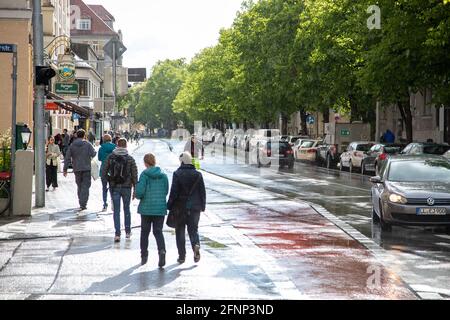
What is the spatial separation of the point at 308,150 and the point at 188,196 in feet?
131

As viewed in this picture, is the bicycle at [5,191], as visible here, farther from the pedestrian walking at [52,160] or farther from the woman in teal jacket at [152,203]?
the woman in teal jacket at [152,203]

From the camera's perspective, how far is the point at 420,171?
1675cm

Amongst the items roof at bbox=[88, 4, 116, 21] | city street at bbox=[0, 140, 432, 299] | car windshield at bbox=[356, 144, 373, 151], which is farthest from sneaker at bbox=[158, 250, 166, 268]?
roof at bbox=[88, 4, 116, 21]

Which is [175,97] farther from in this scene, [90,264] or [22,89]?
[90,264]

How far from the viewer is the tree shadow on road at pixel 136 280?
9.77m

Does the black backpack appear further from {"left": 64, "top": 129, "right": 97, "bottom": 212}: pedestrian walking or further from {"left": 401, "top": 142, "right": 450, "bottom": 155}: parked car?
{"left": 401, "top": 142, "right": 450, "bottom": 155}: parked car

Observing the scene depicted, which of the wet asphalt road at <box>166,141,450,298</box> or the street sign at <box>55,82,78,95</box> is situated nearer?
the wet asphalt road at <box>166,141,450,298</box>

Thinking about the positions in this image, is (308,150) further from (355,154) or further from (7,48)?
(7,48)

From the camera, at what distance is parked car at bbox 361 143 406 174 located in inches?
1383

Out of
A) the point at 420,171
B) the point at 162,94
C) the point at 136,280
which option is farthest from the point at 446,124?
the point at 162,94

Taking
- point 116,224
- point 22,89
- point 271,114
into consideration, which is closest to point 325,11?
point 22,89

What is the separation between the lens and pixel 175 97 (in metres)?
171

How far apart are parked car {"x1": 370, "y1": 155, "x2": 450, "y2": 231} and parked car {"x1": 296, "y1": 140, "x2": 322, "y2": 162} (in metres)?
33.4
